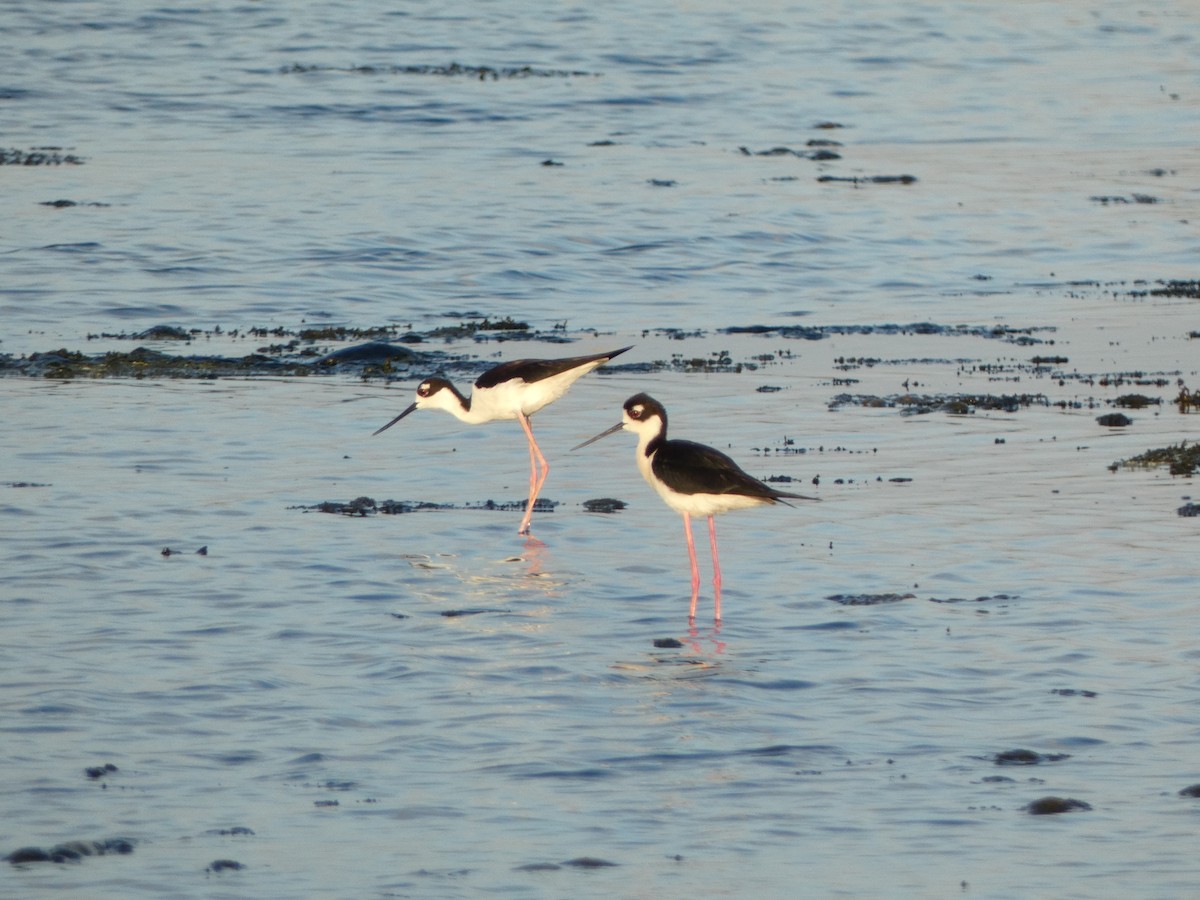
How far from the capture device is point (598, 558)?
12453 millimetres

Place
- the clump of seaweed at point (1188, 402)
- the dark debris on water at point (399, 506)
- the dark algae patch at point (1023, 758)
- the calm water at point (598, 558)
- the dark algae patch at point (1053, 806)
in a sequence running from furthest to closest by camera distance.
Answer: the clump of seaweed at point (1188, 402) < the dark debris on water at point (399, 506) < the dark algae patch at point (1023, 758) < the dark algae patch at point (1053, 806) < the calm water at point (598, 558)

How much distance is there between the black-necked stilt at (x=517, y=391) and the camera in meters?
14.7

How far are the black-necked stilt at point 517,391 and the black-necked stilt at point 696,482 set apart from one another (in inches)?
92.0

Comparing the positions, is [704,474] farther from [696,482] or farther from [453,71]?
[453,71]

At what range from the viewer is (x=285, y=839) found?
750 cm

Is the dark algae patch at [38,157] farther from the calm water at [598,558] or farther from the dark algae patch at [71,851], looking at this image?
the dark algae patch at [71,851]

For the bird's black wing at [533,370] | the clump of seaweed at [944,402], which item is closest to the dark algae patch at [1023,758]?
the bird's black wing at [533,370]

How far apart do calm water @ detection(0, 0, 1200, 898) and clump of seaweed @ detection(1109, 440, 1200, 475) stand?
287 millimetres

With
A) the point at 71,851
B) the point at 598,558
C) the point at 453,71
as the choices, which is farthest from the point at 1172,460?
the point at 453,71

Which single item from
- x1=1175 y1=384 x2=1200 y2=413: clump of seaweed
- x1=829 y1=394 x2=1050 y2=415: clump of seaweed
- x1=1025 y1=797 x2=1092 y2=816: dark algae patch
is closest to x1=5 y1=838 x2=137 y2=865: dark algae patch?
x1=1025 y1=797 x2=1092 y2=816: dark algae patch

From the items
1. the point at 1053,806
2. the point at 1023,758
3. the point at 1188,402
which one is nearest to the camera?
the point at 1053,806

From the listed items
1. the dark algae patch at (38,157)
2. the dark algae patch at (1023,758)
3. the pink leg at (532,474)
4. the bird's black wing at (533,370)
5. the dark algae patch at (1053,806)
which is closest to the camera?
the dark algae patch at (1053,806)

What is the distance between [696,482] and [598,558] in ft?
3.87

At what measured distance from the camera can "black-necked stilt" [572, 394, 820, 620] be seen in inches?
449
